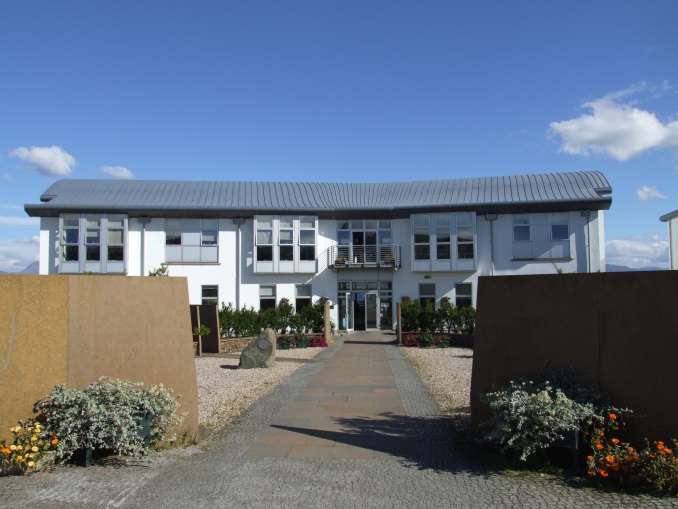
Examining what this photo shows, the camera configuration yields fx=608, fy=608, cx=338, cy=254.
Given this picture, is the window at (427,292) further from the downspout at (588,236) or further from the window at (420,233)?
the downspout at (588,236)

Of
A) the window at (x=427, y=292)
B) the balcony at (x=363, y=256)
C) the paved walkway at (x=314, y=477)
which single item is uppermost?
the balcony at (x=363, y=256)

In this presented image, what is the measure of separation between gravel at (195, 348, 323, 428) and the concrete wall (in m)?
1.88

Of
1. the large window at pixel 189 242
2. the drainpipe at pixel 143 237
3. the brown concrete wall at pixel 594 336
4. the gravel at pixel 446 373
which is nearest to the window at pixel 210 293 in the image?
the large window at pixel 189 242

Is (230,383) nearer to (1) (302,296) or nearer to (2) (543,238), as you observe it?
(1) (302,296)

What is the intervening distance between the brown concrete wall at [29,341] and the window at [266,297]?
25004mm

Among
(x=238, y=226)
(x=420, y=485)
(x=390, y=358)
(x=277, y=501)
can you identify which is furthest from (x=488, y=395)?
(x=238, y=226)

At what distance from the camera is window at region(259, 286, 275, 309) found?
31.8 m

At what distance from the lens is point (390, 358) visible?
62.5 ft

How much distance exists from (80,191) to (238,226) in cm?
925

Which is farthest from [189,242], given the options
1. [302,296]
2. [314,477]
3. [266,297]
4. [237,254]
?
[314,477]

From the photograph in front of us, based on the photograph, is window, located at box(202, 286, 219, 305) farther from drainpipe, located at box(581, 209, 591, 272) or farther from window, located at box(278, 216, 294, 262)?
drainpipe, located at box(581, 209, 591, 272)

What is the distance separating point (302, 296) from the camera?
32094mm

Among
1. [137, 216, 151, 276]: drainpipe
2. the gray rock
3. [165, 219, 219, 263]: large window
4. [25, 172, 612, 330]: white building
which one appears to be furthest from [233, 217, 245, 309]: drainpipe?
the gray rock

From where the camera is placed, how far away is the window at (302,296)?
3195 cm
